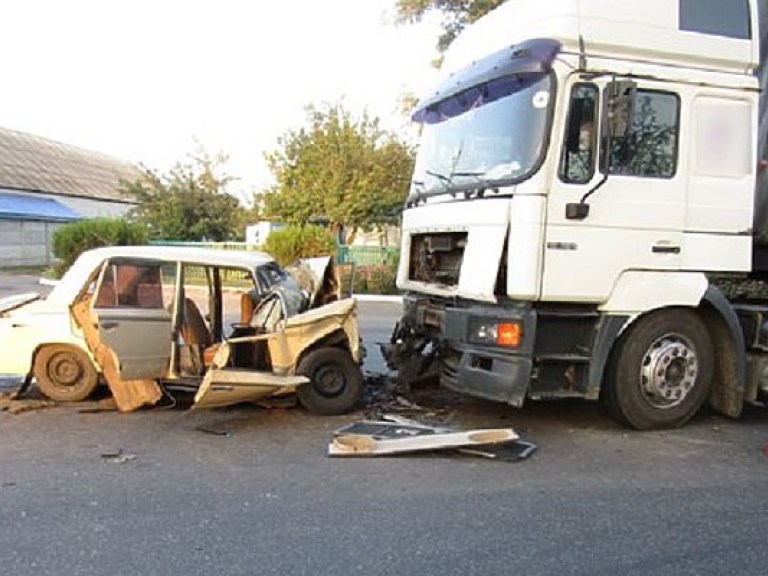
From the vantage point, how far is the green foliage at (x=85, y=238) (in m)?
24.2

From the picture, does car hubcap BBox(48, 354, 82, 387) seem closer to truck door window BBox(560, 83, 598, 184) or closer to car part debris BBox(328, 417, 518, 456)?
car part debris BBox(328, 417, 518, 456)

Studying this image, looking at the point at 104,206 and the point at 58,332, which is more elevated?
the point at 104,206

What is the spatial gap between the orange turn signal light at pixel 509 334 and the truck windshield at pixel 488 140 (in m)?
1.11

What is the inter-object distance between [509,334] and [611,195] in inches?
53.2

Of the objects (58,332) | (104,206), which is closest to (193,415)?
(58,332)

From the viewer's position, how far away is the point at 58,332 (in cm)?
664

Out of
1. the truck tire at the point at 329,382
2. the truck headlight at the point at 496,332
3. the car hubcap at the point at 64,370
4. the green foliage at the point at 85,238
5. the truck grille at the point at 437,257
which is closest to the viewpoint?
the truck headlight at the point at 496,332

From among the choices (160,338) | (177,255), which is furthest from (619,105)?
(160,338)

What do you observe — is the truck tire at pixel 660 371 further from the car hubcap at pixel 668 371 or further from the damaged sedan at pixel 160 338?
the damaged sedan at pixel 160 338

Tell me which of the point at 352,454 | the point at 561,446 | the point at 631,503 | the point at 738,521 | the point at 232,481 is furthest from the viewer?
the point at 561,446

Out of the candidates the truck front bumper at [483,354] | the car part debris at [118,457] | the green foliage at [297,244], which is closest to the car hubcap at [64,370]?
the car part debris at [118,457]

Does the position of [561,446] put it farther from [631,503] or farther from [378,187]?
[378,187]

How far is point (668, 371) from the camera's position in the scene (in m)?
5.99

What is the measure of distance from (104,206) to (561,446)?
4743 cm
